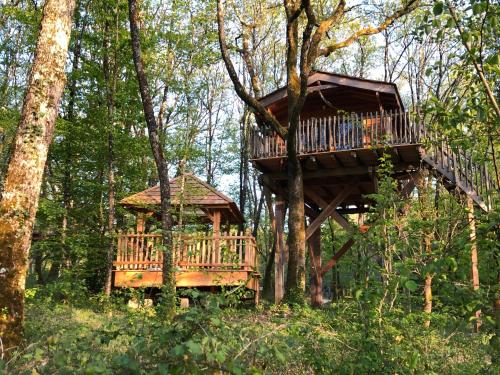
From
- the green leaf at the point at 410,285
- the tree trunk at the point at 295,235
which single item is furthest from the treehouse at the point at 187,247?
the green leaf at the point at 410,285

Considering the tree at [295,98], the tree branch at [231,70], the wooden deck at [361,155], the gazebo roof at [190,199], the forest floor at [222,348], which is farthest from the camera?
the gazebo roof at [190,199]

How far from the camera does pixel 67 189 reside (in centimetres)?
1766

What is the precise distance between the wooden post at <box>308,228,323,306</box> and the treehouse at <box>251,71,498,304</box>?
0.09 meters

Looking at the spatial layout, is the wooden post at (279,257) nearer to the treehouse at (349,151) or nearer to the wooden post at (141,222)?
the treehouse at (349,151)

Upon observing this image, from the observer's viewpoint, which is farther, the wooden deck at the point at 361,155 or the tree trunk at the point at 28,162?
the wooden deck at the point at 361,155

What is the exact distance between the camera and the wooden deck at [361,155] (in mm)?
12758

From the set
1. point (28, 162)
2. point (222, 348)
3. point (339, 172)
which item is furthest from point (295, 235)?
point (222, 348)

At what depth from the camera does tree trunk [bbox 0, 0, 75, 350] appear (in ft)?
17.4

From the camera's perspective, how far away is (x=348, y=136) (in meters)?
13.4

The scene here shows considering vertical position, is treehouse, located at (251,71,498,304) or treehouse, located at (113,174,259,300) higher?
treehouse, located at (251,71,498,304)

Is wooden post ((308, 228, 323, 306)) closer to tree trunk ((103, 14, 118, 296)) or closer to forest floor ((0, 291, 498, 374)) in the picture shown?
tree trunk ((103, 14, 118, 296))

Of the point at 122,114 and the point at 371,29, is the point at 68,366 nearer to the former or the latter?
the point at 371,29

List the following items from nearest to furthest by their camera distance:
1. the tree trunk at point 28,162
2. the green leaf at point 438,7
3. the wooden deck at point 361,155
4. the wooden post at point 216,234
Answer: the green leaf at point 438,7
the tree trunk at point 28,162
the wooden deck at point 361,155
the wooden post at point 216,234

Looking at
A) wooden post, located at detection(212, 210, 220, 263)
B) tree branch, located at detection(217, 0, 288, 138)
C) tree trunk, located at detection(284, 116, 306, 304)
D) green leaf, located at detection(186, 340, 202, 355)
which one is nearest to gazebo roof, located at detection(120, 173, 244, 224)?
wooden post, located at detection(212, 210, 220, 263)
